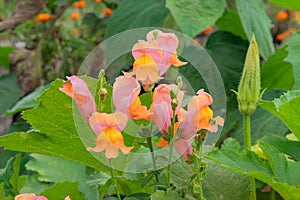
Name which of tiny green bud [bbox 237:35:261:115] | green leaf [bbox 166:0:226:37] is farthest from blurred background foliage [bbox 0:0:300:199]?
tiny green bud [bbox 237:35:261:115]

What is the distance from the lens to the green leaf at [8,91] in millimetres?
1605

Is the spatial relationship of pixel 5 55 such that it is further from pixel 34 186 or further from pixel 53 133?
pixel 53 133

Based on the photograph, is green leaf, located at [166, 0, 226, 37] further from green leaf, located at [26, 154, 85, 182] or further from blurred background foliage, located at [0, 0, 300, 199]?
green leaf, located at [26, 154, 85, 182]

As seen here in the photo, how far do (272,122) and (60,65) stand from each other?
75 centimetres

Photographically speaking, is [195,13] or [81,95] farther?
[195,13]

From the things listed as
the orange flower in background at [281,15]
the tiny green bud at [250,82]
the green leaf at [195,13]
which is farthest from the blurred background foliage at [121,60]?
the orange flower in background at [281,15]

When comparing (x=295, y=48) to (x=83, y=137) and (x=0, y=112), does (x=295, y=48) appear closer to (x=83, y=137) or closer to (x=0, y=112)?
(x=83, y=137)

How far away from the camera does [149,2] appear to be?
4.73 ft

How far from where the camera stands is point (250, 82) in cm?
74

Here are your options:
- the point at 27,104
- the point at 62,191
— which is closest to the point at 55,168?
the point at 62,191

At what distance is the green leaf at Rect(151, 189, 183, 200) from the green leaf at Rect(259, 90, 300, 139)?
0.15m

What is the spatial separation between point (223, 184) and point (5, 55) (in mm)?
989

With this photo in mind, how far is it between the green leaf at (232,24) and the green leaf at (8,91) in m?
0.50

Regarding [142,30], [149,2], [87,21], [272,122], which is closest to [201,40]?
[87,21]
